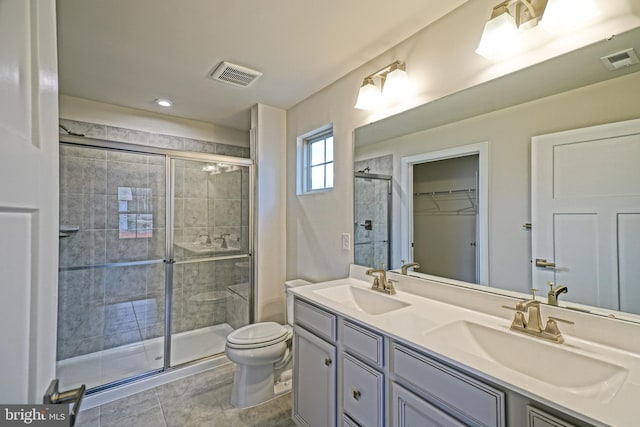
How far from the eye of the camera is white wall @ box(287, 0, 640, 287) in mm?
1119

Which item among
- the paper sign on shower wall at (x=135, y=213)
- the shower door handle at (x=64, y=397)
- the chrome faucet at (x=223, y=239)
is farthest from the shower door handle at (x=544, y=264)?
the paper sign on shower wall at (x=135, y=213)

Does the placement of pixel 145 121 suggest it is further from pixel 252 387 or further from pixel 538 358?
pixel 538 358

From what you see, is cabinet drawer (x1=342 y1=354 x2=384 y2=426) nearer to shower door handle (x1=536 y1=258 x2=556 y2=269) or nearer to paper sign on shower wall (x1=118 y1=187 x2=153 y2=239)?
shower door handle (x1=536 y1=258 x2=556 y2=269)

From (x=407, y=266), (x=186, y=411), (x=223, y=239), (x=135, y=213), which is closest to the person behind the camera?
(x=407, y=266)

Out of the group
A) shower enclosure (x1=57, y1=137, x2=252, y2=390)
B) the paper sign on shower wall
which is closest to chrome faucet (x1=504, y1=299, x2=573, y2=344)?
shower enclosure (x1=57, y1=137, x2=252, y2=390)

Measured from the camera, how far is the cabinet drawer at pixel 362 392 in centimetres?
115

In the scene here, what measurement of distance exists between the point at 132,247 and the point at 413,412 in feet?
8.71

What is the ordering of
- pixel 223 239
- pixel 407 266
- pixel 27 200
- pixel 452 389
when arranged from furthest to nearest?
1. pixel 223 239
2. pixel 407 266
3. pixel 452 389
4. pixel 27 200

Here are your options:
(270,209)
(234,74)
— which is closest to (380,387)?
(270,209)

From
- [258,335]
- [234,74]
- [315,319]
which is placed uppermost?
[234,74]

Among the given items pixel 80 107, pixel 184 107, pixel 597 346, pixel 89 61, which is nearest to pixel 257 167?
pixel 184 107

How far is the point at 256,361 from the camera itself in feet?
6.29

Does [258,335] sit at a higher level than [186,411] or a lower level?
higher

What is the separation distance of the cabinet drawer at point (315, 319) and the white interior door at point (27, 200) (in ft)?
3.42
